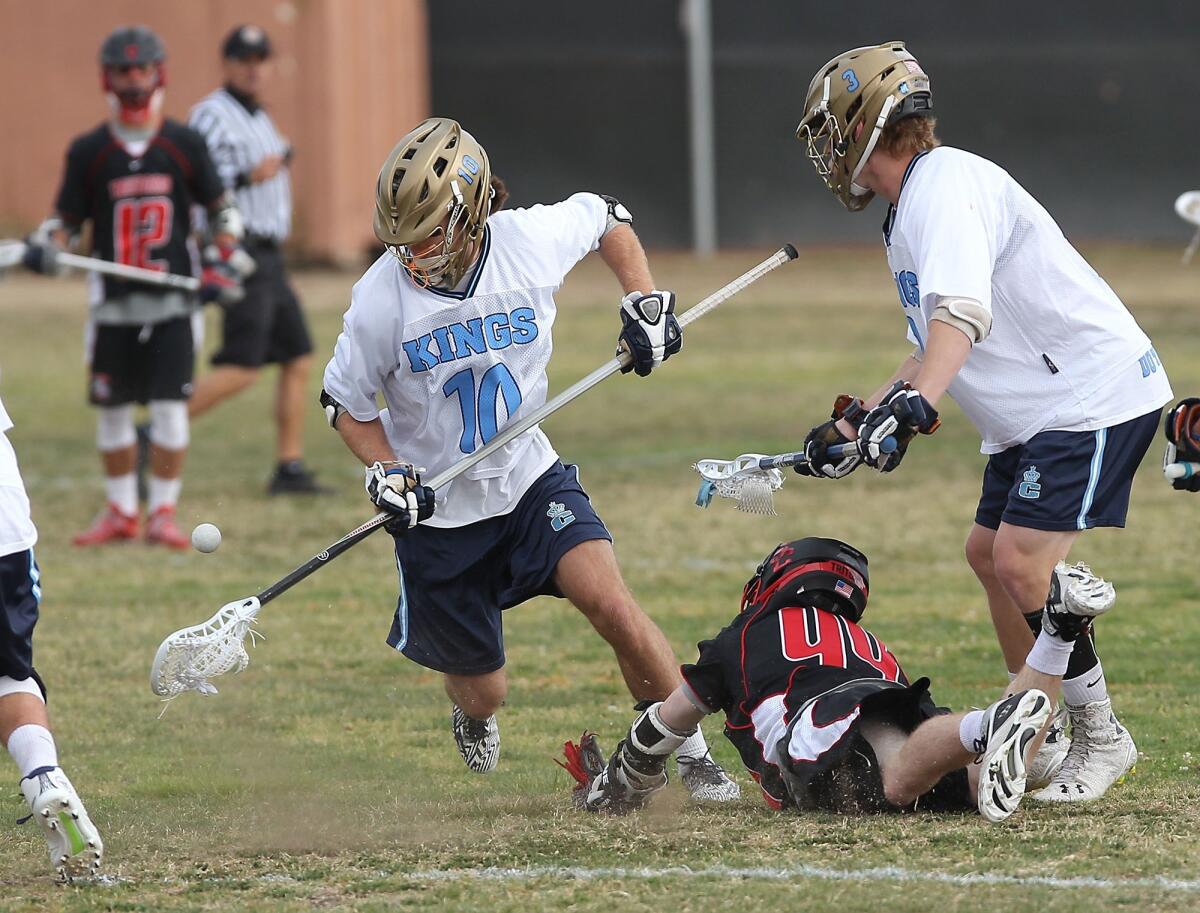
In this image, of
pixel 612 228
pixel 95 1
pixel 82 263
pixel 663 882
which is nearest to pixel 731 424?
pixel 82 263

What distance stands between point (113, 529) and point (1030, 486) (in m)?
6.06

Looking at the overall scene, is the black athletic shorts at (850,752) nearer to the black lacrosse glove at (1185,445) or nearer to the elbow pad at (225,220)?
the black lacrosse glove at (1185,445)

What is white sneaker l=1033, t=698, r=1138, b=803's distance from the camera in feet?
16.2

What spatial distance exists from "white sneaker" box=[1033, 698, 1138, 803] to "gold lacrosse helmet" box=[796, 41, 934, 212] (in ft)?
4.98

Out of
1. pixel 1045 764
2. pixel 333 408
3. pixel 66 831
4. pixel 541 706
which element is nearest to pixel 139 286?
pixel 541 706

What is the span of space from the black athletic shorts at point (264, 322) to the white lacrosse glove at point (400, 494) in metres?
5.68

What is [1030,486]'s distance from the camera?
4.96 meters

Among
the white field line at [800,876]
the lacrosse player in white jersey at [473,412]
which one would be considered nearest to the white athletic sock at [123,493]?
the lacrosse player in white jersey at [473,412]

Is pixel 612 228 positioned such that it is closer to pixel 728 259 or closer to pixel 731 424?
pixel 731 424

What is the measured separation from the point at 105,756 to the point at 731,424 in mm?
7447

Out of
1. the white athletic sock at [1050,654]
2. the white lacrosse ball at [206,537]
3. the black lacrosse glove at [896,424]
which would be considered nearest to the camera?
the black lacrosse glove at [896,424]

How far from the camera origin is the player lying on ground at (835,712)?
4.43m

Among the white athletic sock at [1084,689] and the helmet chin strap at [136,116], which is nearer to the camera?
the white athletic sock at [1084,689]

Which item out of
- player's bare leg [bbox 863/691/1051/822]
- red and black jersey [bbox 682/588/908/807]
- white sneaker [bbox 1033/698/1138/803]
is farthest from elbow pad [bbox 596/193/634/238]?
white sneaker [bbox 1033/698/1138/803]
